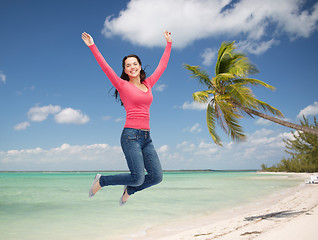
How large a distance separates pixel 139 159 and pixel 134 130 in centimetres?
28

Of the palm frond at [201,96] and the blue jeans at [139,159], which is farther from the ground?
the palm frond at [201,96]

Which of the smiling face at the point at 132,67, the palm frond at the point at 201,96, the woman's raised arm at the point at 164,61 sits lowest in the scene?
the smiling face at the point at 132,67

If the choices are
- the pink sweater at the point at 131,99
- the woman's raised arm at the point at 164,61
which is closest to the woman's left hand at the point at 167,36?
the woman's raised arm at the point at 164,61

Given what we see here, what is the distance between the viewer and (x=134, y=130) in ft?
8.86

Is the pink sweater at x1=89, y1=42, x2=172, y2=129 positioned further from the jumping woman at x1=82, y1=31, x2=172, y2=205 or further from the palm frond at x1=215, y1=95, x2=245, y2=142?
the palm frond at x1=215, y1=95, x2=245, y2=142

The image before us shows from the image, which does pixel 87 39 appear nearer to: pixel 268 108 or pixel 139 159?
pixel 139 159

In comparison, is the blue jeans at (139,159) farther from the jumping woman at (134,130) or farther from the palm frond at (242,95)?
the palm frond at (242,95)

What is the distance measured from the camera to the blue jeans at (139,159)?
8.71ft

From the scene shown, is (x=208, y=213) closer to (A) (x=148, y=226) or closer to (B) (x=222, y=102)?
(A) (x=148, y=226)

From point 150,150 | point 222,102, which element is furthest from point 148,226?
point 150,150

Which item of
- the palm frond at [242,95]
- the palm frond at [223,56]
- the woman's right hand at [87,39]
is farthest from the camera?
the palm frond at [223,56]

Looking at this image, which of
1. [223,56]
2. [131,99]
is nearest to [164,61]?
[131,99]

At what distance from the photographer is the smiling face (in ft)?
9.60

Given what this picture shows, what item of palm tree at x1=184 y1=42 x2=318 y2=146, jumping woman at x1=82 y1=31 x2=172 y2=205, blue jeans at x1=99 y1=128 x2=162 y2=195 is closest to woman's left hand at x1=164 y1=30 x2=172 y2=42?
jumping woman at x1=82 y1=31 x2=172 y2=205
